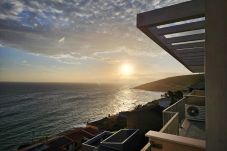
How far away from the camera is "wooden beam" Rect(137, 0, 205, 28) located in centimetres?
210

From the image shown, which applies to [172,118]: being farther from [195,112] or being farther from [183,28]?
[183,28]

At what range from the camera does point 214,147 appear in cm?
168

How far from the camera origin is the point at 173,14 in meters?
2.28

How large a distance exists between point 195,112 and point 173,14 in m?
5.91

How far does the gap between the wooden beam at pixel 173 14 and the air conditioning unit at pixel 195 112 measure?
560 centimetres

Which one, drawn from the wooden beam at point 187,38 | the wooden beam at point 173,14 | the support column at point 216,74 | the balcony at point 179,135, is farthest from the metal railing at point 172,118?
the wooden beam at point 173,14

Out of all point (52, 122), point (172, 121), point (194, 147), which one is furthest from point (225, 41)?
point (52, 122)

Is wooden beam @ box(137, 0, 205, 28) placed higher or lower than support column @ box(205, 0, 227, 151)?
higher

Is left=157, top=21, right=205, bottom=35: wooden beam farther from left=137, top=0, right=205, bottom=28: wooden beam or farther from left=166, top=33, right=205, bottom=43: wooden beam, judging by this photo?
left=166, top=33, right=205, bottom=43: wooden beam

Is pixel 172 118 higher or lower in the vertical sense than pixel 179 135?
higher

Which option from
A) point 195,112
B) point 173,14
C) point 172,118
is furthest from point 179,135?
point 173,14

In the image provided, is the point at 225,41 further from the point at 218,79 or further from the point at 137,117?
the point at 137,117

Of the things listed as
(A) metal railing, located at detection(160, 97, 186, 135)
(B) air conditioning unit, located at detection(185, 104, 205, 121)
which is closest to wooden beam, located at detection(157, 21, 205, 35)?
(A) metal railing, located at detection(160, 97, 186, 135)

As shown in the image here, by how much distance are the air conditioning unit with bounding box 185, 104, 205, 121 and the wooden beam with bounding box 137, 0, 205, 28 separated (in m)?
5.60
